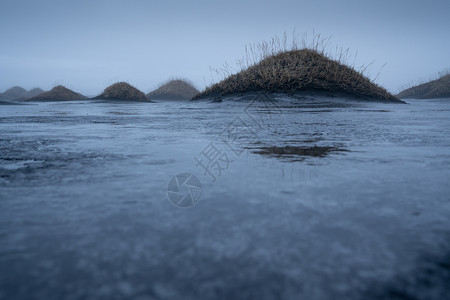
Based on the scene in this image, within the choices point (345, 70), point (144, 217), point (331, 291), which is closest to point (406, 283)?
point (331, 291)

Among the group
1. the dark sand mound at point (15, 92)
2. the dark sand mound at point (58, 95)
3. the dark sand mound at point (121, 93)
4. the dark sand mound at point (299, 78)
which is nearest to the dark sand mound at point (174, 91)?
the dark sand mound at point (58, 95)

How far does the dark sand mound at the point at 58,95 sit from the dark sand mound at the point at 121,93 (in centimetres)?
208

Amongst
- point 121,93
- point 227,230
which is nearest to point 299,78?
point 121,93

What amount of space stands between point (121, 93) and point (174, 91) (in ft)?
20.0

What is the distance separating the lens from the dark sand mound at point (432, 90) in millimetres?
13976

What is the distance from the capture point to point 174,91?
1827 cm

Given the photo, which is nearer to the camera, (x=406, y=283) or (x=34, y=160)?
(x=406, y=283)

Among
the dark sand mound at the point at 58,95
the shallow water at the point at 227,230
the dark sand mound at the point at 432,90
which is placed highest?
the dark sand mound at the point at 432,90

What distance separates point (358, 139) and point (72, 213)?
62.8 inches

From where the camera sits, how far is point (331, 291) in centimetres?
42

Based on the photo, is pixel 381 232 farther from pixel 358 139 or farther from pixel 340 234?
pixel 358 139

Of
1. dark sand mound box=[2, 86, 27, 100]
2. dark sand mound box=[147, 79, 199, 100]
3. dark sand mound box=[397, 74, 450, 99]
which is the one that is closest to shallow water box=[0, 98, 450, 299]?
dark sand mound box=[397, 74, 450, 99]

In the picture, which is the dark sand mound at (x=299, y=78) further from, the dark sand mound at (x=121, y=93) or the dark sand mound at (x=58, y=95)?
the dark sand mound at (x=58, y=95)

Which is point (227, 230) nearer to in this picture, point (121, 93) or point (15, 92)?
point (121, 93)
